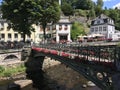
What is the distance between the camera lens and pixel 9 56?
5162 cm

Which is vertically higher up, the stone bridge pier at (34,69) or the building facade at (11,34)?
the building facade at (11,34)

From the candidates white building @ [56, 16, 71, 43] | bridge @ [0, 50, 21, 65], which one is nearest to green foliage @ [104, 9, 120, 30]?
white building @ [56, 16, 71, 43]

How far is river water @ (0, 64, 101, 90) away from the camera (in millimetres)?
37312

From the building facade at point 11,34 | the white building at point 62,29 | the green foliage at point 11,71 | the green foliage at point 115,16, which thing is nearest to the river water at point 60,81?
the green foliage at point 11,71

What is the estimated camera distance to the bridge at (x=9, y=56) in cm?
5003

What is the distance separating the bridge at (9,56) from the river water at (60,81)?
22.6 feet

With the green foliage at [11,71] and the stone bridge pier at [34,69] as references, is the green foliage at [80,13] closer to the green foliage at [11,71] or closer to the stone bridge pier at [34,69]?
the stone bridge pier at [34,69]

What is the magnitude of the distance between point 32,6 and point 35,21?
357 centimetres

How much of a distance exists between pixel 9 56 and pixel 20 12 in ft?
32.7

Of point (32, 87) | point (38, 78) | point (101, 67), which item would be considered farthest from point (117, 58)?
point (38, 78)

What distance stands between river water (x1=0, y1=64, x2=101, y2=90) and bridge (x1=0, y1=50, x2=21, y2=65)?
690 centimetres

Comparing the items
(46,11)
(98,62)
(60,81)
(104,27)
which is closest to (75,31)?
(104,27)

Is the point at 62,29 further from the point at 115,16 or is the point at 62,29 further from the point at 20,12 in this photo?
the point at 115,16

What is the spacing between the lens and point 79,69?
26.2m
